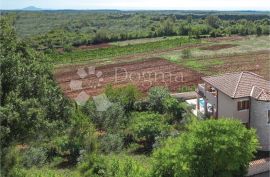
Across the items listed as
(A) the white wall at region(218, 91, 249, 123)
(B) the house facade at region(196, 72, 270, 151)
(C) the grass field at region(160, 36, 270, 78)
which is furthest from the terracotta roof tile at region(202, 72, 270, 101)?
(C) the grass field at region(160, 36, 270, 78)

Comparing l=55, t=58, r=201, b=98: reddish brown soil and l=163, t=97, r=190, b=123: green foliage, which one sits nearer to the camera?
l=163, t=97, r=190, b=123: green foliage

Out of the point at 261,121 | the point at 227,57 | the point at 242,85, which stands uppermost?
the point at 242,85

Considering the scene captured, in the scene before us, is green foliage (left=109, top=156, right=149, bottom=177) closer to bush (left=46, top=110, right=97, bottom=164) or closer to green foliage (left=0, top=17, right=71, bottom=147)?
green foliage (left=0, top=17, right=71, bottom=147)

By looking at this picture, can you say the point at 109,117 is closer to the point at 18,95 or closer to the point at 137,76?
the point at 18,95

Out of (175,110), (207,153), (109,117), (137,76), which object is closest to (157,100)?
(175,110)

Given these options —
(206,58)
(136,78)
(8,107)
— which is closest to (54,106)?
(8,107)

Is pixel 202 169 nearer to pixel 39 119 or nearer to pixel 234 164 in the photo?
pixel 234 164
